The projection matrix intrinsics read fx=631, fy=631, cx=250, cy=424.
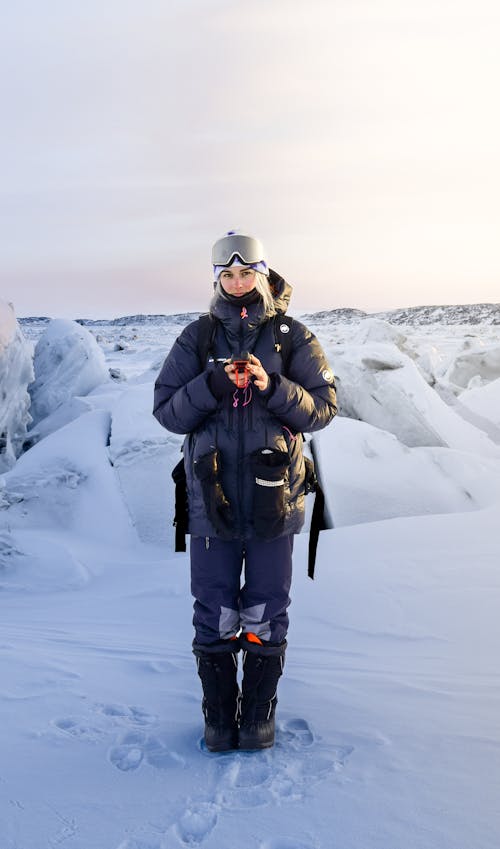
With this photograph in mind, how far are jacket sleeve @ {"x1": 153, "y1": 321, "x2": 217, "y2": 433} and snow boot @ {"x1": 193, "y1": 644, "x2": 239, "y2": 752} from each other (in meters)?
0.84

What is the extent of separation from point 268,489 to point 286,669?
1.28m

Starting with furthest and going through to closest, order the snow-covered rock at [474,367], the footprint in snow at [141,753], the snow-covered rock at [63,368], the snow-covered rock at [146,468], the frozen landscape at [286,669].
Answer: the snow-covered rock at [474,367] < the snow-covered rock at [63,368] < the snow-covered rock at [146,468] < the footprint in snow at [141,753] < the frozen landscape at [286,669]

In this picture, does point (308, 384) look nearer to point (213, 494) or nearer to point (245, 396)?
point (245, 396)

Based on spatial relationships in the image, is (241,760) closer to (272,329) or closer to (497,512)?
(272,329)

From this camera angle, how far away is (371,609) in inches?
155

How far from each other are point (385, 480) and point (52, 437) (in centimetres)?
413

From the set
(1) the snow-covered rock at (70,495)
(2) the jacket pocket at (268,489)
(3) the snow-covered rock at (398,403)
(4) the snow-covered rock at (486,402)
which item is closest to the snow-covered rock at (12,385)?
(1) the snow-covered rock at (70,495)

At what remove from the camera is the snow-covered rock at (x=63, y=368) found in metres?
10.9

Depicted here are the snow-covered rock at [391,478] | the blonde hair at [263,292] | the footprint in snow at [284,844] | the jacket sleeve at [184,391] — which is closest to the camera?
the footprint in snow at [284,844]

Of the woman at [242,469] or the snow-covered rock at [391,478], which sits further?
the snow-covered rock at [391,478]

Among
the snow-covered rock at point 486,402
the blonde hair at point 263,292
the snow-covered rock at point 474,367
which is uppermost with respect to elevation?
the blonde hair at point 263,292

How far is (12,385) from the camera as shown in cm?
885

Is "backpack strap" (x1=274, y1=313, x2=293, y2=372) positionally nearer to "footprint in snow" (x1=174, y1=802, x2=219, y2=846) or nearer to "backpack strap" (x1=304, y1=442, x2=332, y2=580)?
"backpack strap" (x1=304, y1=442, x2=332, y2=580)

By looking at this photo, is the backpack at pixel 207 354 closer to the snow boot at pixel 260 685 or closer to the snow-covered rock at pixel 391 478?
the snow boot at pixel 260 685
